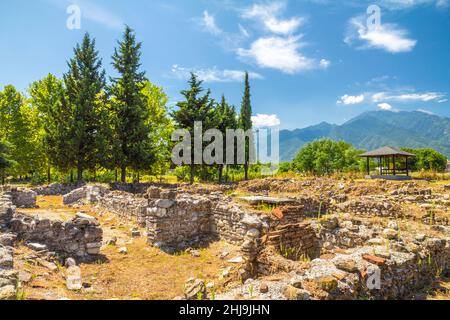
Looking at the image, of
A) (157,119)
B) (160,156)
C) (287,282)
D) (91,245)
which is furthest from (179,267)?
(157,119)

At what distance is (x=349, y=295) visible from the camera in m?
4.01

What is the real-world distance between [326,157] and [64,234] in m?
61.6

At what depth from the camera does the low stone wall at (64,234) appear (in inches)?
294

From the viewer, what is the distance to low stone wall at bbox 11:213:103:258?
7.46m

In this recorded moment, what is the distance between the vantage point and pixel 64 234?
7656 millimetres

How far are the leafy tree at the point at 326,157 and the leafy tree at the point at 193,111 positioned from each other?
1569 inches

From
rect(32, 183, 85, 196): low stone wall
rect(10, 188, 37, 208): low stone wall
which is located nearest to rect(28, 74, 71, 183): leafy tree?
rect(32, 183, 85, 196): low stone wall

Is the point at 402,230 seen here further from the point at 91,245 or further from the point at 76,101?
the point at 76,101

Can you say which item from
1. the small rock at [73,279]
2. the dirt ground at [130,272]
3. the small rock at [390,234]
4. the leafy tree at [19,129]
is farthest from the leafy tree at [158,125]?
the small rock at [390,234]

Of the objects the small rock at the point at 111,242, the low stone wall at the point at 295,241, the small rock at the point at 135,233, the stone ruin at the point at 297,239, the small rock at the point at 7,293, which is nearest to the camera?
the small rock at the point at 7,293

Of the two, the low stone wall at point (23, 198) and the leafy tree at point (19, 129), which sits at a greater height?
the leafy tree at point (19, 129)

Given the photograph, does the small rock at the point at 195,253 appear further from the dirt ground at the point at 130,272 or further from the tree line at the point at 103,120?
the tree line at the point at 103,120
